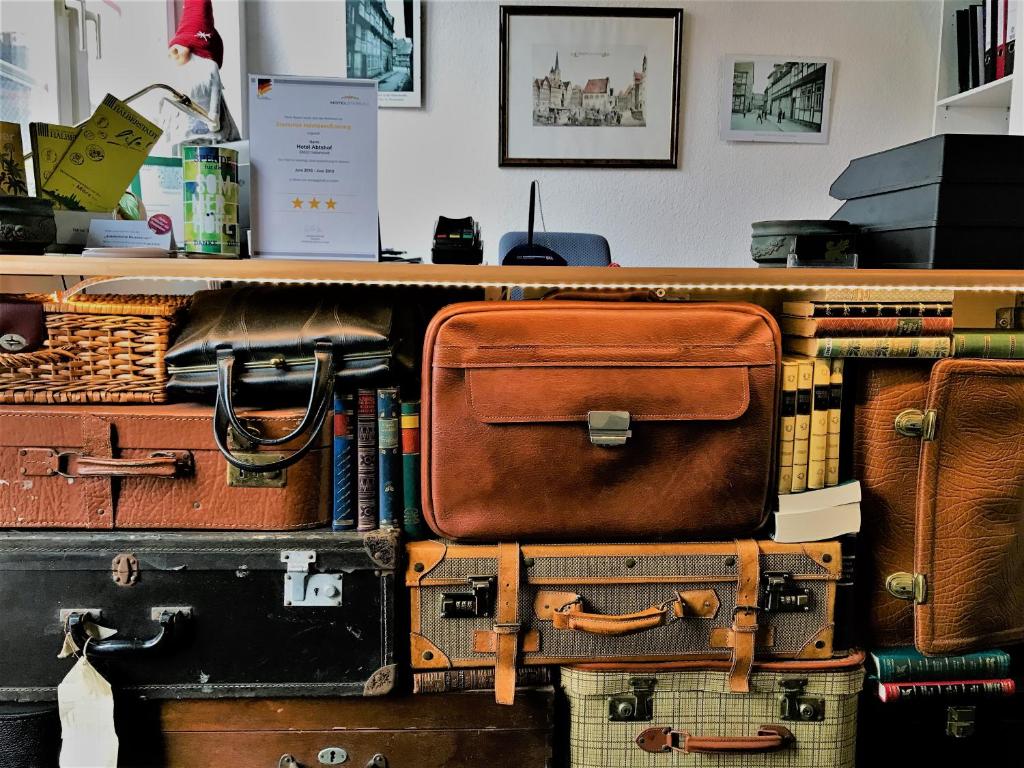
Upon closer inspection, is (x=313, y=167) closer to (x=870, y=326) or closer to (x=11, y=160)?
(x=11, y=160)

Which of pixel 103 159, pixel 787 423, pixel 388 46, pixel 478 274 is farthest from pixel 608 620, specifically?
pixel 388 46

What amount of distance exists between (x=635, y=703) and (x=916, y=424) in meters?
0.54

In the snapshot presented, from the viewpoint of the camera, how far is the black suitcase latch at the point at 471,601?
1.00m

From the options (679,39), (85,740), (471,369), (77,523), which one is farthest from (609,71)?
(85,740)

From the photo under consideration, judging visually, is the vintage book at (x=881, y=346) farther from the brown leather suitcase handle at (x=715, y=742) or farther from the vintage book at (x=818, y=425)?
the brown leather suitcase handle at (x=715, y=742)

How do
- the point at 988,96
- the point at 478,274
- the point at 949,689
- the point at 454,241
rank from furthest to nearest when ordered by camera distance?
the point at 988,96, the point at 454,241, the point at 949,689, the point at 478,274

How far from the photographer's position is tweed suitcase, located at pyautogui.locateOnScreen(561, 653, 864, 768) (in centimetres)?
102

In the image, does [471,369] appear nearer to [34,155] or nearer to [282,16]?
[34,155]

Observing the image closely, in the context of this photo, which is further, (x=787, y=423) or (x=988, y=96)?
(x=988, y=96)

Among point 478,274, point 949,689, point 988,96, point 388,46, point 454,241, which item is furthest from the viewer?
point 388,46

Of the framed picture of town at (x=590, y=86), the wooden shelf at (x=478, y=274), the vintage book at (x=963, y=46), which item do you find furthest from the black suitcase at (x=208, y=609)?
the vintage book at (x=963, y=46)

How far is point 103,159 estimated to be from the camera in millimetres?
1137

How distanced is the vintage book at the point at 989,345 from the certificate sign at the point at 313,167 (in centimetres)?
83

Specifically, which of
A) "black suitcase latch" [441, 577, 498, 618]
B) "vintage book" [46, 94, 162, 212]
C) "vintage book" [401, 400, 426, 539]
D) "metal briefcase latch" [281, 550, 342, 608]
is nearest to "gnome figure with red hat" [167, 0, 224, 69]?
"vintage book" [46, 94, 162, 212]
